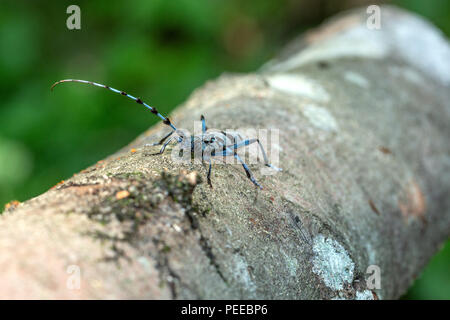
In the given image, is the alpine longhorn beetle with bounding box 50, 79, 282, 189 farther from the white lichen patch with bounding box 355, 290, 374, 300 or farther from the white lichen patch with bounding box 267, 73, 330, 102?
the white lichen patch with bounding box 267, 73, 330, 102

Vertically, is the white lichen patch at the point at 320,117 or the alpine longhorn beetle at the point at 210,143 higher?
the white lichen patch at the point at 320,117

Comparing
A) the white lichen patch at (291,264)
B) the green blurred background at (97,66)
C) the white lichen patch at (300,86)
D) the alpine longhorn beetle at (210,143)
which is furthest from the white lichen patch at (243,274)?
the green blurred background at (97,66)

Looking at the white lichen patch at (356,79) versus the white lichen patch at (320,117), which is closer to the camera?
the white lichen patch at (320,117)

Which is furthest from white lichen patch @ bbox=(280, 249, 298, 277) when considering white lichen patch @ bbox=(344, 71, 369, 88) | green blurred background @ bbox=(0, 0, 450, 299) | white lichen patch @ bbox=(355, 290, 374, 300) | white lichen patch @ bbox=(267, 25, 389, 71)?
green blurred background @ bbox=(0, 0, 450, 299)

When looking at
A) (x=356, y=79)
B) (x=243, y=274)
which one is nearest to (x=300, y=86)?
(x=356, y=79)

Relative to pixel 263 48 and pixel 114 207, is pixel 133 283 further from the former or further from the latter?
pixel 263 48

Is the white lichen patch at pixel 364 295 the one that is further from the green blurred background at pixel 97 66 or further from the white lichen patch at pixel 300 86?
the green blurred background at pixel 97 66

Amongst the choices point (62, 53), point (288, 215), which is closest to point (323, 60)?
point (288, 215)
